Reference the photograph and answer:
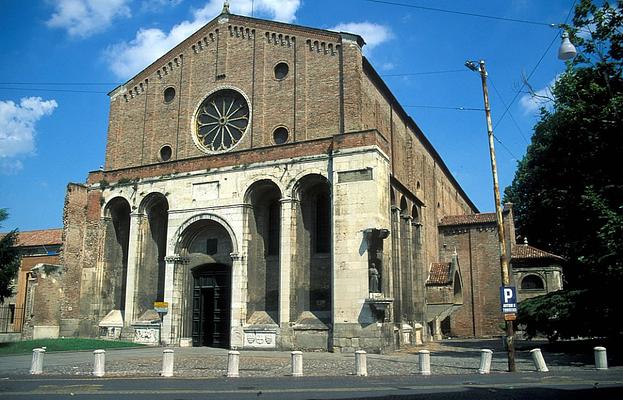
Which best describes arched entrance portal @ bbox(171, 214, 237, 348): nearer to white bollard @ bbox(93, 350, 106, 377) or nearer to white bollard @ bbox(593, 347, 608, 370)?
white bollard @ bbox(93, 350, 106, 377)

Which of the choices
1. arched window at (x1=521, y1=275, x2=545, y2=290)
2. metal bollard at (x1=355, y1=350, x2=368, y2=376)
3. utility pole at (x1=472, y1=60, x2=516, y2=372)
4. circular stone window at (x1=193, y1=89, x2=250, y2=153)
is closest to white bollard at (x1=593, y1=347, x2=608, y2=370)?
utility pole at (x1=472, y1=60, x2=516, y2=372)

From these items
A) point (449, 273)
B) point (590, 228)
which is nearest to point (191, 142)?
point (449, 273)

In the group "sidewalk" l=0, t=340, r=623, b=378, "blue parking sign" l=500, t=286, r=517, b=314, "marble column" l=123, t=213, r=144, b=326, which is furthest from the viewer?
"marble column" l=123, t=213, r=144, b=326

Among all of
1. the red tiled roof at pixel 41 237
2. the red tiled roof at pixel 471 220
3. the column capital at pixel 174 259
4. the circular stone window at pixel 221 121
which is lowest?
the column capital at pixel 174 259

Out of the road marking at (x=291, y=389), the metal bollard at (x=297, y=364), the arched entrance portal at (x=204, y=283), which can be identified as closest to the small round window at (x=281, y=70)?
the arched entrance portal at (x=204, y=283)

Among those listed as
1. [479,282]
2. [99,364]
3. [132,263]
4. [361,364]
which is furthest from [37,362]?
[479,282]

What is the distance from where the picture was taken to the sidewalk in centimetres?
1470

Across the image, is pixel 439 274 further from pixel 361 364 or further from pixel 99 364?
pixel 99 364

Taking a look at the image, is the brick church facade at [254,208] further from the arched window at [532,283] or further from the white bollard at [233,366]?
the arched window at [532,283]

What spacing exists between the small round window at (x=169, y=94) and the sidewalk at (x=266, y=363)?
44.2 feet

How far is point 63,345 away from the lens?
22016 mm

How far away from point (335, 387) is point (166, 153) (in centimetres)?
1967

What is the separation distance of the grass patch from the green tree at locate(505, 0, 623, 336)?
1716cm

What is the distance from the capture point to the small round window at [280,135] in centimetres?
2534
